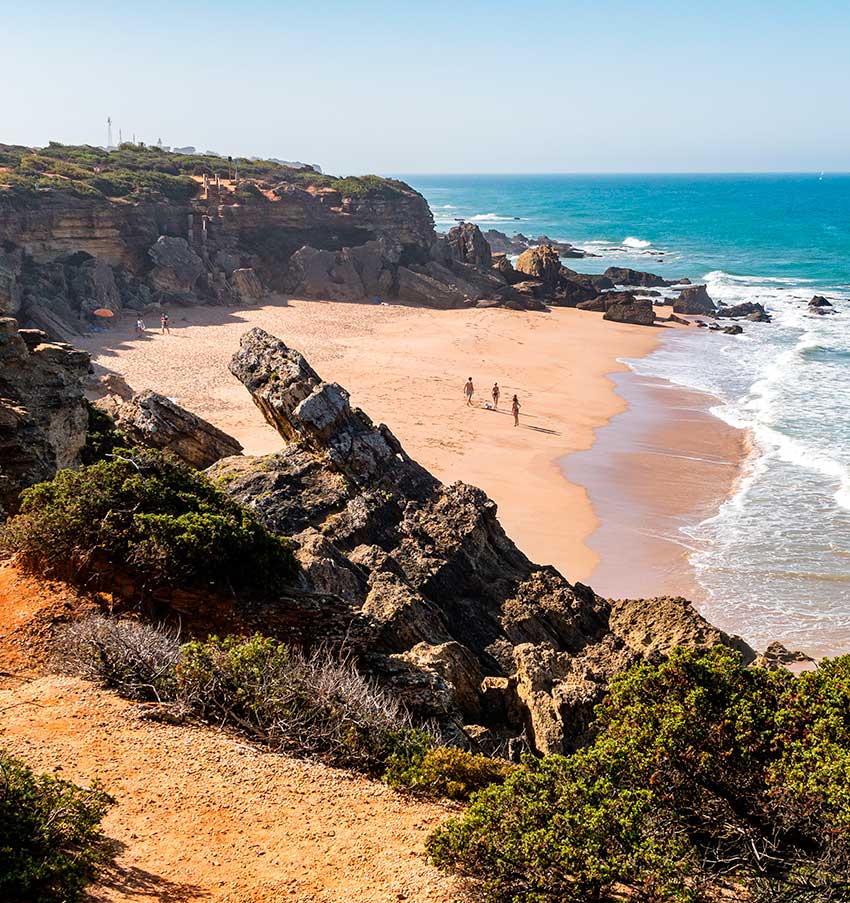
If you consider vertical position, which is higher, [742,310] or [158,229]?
[158,229]

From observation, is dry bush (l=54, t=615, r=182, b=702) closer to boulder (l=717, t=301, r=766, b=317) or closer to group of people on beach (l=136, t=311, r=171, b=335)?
group of people on beach (l=136, t=311, r=171, b=335)

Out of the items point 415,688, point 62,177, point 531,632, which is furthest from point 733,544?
point 62,177

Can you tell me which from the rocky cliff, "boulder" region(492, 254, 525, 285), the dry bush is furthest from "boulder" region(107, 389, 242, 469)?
"boulder" region(492, 254, 525, 285)

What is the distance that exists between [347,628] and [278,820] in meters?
3.27

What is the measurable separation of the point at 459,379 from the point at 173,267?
22.0 meters

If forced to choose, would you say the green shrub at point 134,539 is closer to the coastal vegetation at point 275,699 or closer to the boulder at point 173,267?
the coastal vegetation at point 275,699

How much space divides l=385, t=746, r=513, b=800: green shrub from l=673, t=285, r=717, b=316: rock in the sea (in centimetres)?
5166

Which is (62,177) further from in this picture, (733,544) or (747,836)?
(747,836)

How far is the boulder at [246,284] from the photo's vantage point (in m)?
52.2

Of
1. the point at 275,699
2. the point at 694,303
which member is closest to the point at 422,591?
the point at 275,699

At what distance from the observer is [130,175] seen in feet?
184

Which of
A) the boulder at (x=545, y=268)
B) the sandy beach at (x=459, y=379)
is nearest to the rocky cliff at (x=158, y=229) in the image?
the sandy beach at (x=459, y=379)

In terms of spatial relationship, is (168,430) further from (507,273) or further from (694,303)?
(507,273)

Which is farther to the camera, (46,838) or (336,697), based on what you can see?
(336,697)
